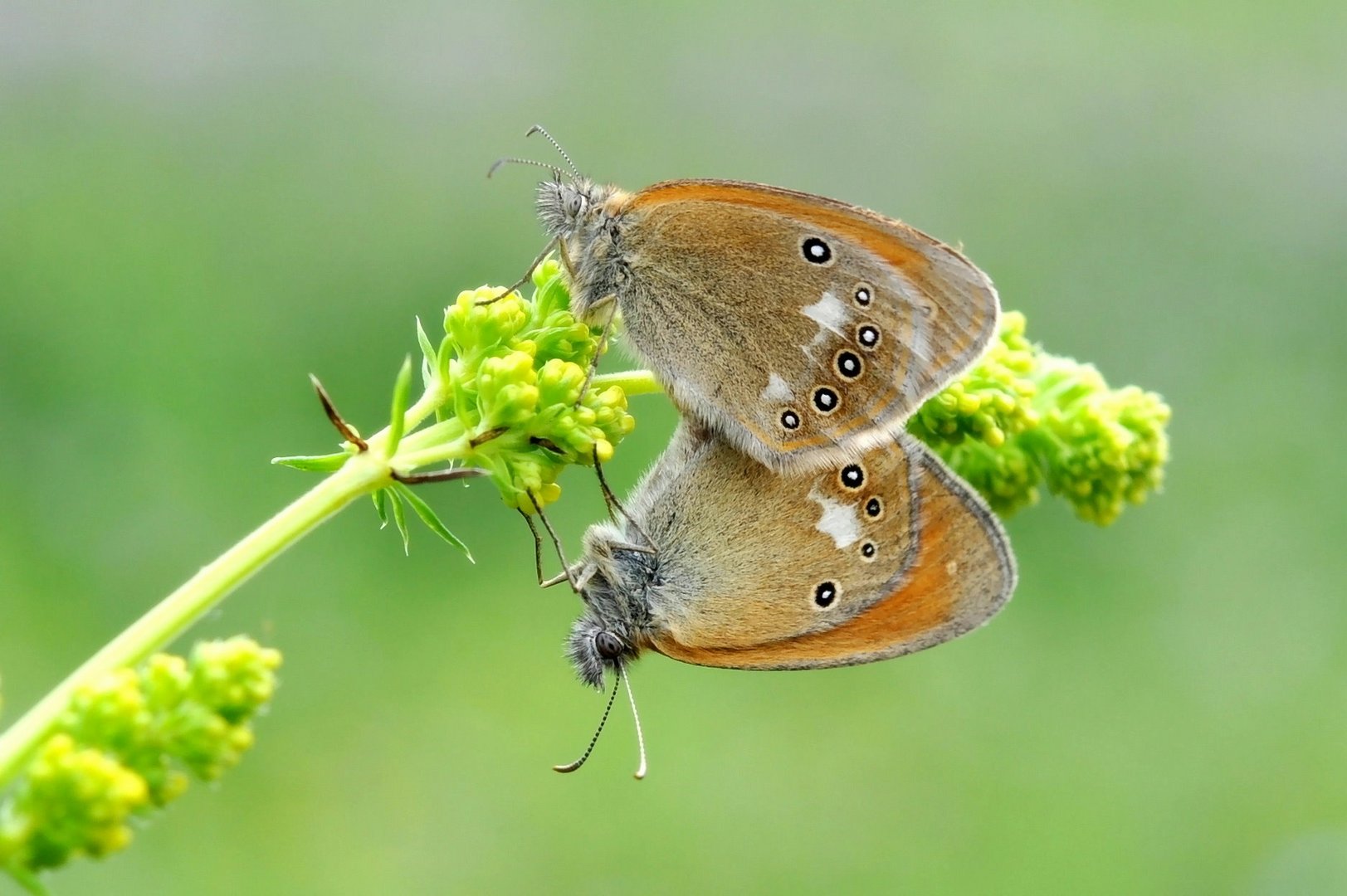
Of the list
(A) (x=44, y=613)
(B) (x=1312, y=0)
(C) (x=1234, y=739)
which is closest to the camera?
(A) (x=44, y=613)

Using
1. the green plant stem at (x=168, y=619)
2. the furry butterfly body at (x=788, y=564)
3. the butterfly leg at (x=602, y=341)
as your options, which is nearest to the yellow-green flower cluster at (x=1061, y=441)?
the furry butterfly body at (x=788, y=564)

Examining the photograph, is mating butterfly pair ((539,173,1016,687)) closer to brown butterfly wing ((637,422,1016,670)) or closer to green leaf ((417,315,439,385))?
brown butterfly wing ((637,422,1016,670))

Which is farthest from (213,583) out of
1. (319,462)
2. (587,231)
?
(587,231)

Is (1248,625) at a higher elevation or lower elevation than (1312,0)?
lower

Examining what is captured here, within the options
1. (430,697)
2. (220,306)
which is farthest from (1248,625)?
(220,306)

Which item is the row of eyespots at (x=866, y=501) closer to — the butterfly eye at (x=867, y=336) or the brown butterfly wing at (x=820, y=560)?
the brown butterfly wing at (x=820, y=560)

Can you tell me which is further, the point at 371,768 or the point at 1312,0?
the point at 1312,0

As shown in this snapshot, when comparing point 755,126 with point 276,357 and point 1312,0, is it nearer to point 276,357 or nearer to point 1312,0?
point 276,357
